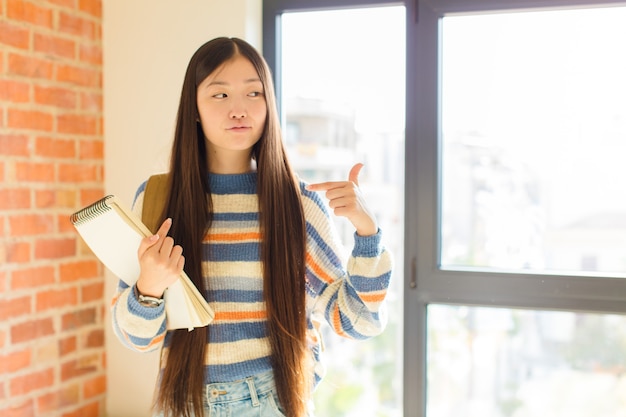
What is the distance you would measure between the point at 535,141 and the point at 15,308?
1.49m

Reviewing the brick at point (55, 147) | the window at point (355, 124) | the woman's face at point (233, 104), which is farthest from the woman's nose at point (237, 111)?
the brick at point (55, 147)

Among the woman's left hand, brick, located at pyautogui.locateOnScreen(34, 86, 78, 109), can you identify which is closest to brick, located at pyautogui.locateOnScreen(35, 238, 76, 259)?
brick, located at pyautogui.locateOnScreen(34, 86, 78, 109)

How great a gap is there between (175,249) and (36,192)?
30.9 inches

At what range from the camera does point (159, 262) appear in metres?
1.33

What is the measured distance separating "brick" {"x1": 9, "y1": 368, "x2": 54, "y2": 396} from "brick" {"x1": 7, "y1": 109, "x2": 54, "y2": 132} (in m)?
0.68

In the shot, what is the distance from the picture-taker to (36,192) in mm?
1949

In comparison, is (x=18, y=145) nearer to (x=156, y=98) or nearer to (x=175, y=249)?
(x=156, y=98)

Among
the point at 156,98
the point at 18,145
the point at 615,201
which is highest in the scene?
the point at 156,98

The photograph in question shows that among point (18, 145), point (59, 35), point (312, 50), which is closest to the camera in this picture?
point (18, 145)

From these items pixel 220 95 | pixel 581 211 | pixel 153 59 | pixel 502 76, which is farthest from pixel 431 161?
pixel 153 59

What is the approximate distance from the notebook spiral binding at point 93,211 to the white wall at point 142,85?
2.16ft

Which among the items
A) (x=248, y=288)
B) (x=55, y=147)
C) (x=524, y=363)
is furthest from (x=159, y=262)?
(x=524, y=363)

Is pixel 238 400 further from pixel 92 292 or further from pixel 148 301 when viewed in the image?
pixel 92 292

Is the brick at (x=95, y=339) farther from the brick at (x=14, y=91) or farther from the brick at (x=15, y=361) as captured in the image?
the brick at (x=14, y=91)
